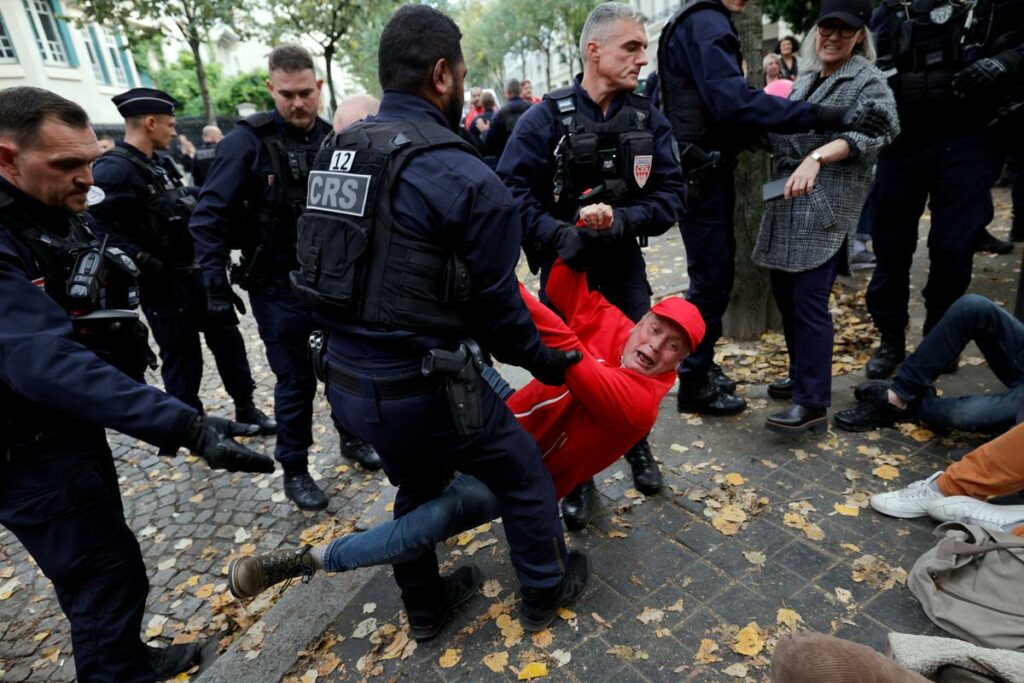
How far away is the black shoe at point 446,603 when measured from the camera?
250cm

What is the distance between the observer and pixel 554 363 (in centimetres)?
220

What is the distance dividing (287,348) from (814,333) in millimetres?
3122

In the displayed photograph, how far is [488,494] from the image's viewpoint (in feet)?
8.29

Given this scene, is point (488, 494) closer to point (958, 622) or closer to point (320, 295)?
point (320, 295)

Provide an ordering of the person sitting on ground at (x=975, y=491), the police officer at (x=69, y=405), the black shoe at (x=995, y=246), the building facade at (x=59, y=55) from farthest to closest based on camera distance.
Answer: the building facade at (x=59, y=55) < the black shoe at (x=995, y=246) < the person sitting on ground at (x=975, y=491) < the police officer at (x=69, y=405)

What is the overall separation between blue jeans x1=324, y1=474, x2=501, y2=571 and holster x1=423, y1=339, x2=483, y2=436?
539mm

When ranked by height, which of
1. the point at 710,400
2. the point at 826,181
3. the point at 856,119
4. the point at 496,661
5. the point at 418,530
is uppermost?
the point at 856,119

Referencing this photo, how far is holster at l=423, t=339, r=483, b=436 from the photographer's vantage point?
1949mm

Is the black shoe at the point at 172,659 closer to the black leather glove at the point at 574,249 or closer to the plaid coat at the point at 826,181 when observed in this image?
the black leather glove at the point at 574,249

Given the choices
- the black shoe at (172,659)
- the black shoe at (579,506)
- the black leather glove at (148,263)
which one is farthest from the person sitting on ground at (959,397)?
the black leather glove at (148,263)

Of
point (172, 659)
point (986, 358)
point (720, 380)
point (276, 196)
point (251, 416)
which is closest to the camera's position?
point (172, 659)

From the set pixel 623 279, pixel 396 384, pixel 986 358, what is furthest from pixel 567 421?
pixel 986 358

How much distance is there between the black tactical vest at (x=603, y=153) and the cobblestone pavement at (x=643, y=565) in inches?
62.3

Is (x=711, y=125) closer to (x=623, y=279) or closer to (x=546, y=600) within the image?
(x=623, y=279)
